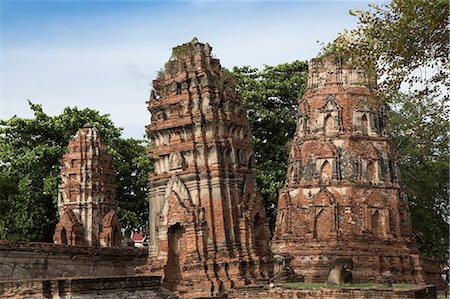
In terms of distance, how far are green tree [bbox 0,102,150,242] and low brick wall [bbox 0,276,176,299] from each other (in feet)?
60.8

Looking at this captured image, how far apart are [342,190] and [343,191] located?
62 millimetres

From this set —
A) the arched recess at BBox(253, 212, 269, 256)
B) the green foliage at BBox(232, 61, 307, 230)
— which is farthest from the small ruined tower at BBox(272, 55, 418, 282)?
the arched recess at BBox(253, 212, 269, 256)

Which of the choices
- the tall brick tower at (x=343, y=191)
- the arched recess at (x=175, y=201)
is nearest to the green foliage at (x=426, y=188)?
the tall brick tower at (x=343, y=191)

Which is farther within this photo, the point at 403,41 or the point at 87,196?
the point at 87,196

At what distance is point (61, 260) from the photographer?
22.9 metres

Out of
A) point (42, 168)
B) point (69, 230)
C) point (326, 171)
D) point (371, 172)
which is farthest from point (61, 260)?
point (371, 172)

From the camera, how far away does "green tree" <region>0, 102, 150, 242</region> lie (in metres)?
31.6

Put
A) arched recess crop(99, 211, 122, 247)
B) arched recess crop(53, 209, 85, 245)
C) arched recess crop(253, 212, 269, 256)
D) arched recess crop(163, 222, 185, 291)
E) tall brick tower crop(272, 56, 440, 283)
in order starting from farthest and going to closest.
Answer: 1. arched recess crop(99, 211, 122, 247)
2. tall brick tower crop(272, 56, 440, 283)
3. arched recess crop(53, 209, 85, 245)
4. arched recess crop(253, 212, 269, 256)
5. arched recess crop(163, 222, 185, 291)

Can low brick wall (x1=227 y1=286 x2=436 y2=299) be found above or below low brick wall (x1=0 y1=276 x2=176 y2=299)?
below

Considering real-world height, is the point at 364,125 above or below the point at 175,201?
above

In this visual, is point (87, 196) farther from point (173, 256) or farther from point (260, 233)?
point (260, 233)

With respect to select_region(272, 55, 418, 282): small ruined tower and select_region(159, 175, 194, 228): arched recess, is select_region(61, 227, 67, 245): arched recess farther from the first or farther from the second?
select_region(159, 175, 194, 228): arched recess

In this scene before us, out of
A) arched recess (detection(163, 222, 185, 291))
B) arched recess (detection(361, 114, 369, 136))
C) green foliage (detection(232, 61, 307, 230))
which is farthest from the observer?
green foliage (detection(232, 61, 307, 230))

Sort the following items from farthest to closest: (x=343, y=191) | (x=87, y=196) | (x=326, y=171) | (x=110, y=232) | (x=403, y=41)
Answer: (x=326, y=171)
(x=343, y=191)
(x=87, y=196)
(x=110, y=232)
(x=403, y=41)
